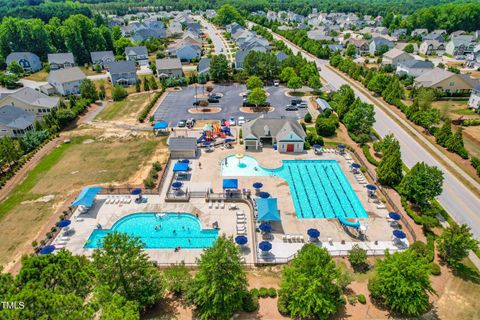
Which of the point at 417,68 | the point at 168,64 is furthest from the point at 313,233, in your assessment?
the point at 417,68

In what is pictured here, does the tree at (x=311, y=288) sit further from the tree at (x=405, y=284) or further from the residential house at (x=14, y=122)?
the residential house at (x=14, y=122)

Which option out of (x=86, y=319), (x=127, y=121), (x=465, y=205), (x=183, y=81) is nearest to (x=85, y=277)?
(x=86, y=319)

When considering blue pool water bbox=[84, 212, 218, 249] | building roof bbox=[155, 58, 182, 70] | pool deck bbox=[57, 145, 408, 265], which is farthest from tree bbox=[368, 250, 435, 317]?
building roof bbox=[155, 58, 182, 70]

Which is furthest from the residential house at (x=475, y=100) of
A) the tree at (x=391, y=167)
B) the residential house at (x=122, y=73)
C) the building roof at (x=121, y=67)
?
the building roof at (x=121, y=67)

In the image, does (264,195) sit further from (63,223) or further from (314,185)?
(63,223)

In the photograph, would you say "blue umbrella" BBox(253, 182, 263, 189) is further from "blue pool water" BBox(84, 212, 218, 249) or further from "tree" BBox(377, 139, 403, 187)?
"tree" BBox(377, 139, 403, 187)

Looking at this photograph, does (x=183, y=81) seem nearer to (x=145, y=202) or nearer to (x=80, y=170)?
(x=80, y=170)
